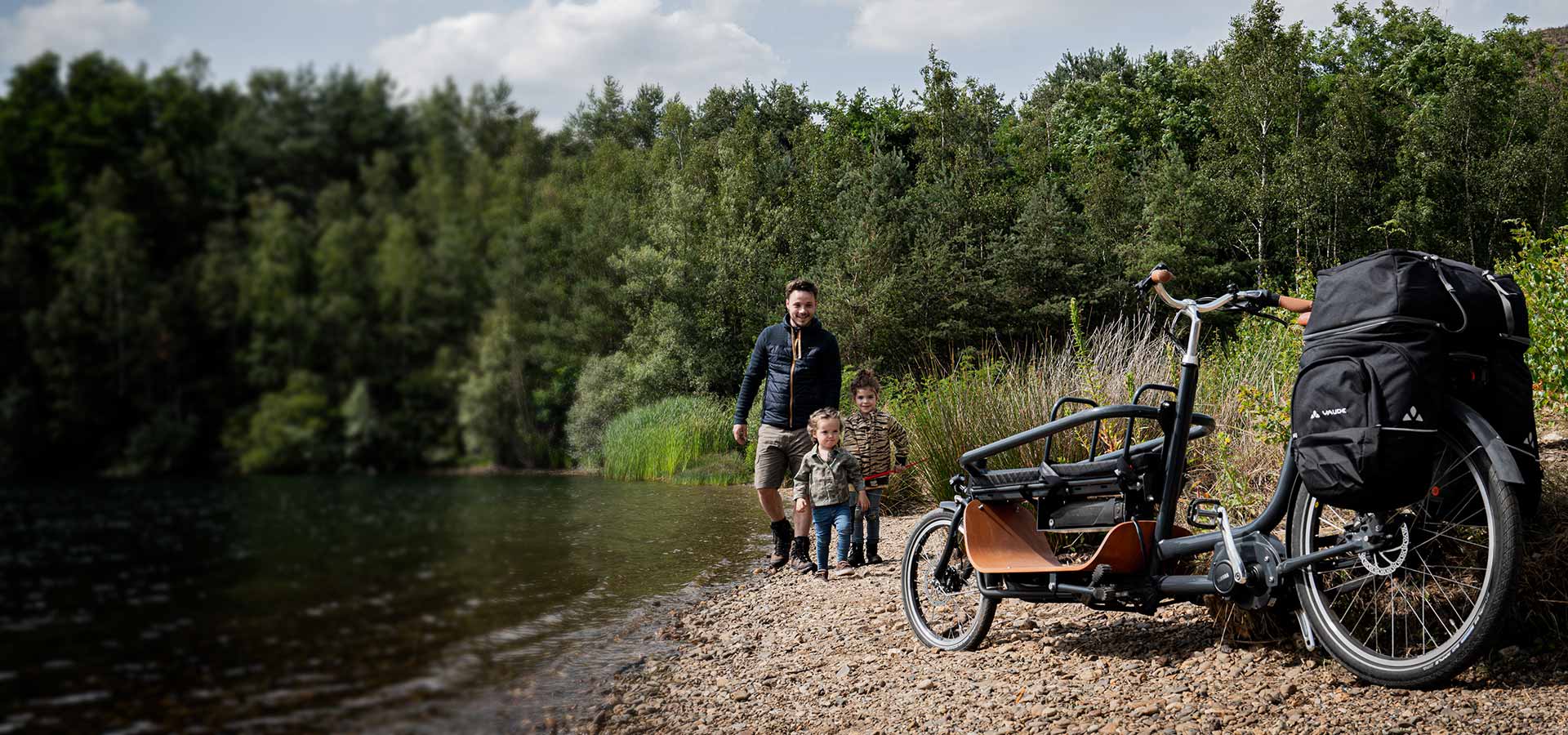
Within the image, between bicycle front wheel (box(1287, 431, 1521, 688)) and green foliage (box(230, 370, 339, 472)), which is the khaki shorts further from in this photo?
green foliage (box(230, 370, 339, 472))

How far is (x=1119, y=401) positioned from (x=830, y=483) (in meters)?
2.63

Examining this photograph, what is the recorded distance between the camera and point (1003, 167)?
32969mm

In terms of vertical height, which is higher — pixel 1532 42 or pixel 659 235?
pixel 1532 42

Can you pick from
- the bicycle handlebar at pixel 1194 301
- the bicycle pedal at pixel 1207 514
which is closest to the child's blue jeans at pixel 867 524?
the bicycle pedal at pixel 1207 514

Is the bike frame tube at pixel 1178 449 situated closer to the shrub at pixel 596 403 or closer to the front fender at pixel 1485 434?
the front fender at pixel 1485 434

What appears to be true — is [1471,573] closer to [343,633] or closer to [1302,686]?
[1302,686]

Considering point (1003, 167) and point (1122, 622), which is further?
point (1003, 167)

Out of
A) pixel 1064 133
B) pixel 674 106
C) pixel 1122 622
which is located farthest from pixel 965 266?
pixel 1122 622

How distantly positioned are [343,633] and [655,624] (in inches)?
117

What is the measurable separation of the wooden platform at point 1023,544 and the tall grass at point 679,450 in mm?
14729

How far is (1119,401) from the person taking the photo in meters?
7.45

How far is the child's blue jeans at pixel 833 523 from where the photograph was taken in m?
6.57

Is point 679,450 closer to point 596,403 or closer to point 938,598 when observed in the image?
point 596,403

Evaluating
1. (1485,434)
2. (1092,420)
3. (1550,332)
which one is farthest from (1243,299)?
(1550,332)
